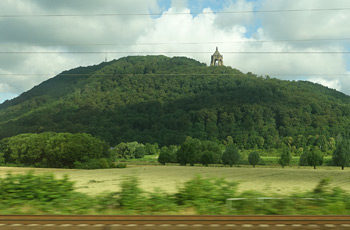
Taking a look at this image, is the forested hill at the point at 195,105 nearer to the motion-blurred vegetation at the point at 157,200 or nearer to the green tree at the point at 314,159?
the green tree at the point at 314,159

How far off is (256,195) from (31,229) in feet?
22.4

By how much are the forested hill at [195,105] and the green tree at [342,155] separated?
96.0ft

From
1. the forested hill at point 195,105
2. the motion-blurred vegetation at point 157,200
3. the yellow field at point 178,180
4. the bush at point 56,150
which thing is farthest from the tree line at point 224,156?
the motion-blurred vegetation at point 157,200

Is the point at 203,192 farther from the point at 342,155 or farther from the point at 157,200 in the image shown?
the point at 342,155

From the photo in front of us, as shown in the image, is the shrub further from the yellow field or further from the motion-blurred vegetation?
the yellow field

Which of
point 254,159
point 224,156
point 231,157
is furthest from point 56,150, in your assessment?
point 254,159

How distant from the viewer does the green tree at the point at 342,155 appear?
328 ft

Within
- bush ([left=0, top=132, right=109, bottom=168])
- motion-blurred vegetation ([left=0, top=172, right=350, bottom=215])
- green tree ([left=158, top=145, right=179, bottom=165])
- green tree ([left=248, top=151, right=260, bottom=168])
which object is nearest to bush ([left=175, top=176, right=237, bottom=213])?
motion-blurred vegetation ([left=0, top=172, right=350, bottom=215])

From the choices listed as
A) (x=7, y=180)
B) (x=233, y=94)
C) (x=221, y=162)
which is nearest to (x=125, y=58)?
(x=233, y=94)

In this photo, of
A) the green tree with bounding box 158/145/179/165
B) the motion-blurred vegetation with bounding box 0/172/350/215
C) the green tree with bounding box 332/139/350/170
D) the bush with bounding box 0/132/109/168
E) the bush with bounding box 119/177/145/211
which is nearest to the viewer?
the motion-blurred vegetation with bounding box 0/172/350/215

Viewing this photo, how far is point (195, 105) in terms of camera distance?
5773 inches

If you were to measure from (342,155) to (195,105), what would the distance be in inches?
2557

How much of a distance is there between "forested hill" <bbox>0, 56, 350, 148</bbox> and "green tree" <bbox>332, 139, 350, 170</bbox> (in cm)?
2927

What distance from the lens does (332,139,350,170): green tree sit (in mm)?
100000
